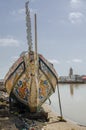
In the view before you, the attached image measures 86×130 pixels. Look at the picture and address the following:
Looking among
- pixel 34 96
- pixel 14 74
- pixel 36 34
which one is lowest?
pixel 34 96

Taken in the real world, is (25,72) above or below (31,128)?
above

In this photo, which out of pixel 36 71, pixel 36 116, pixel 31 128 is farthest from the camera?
pixel 36 71

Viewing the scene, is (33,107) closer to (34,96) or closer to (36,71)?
(34,96)

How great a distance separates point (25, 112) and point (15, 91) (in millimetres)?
1375

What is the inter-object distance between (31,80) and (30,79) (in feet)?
0.36

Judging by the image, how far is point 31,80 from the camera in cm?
1630

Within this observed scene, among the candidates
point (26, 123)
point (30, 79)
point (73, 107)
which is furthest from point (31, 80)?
point (73, 107)

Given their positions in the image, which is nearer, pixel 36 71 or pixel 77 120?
pixel 36 71

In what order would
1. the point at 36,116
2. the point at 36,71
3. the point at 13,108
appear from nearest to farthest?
the point at 36,116 < the point at 36,71 < the point at 13,108

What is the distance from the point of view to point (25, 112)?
17.1 metres

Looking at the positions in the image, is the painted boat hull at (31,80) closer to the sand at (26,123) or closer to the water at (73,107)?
the sand at (26,123)

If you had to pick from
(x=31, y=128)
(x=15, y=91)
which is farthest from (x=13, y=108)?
(x=31, y=128)

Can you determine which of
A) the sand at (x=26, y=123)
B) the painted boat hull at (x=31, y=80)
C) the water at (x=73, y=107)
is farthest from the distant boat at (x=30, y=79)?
the water at (x=73, y=107)

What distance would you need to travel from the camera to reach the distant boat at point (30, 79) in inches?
637
